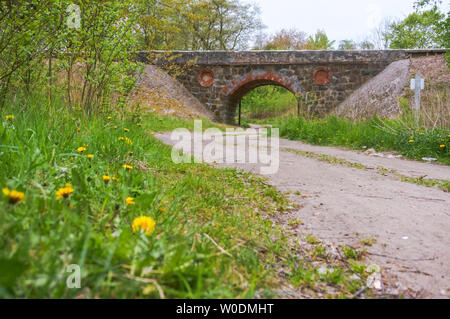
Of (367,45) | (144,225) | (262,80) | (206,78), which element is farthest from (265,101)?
(144,225)

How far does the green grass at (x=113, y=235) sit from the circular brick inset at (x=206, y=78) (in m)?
13.9

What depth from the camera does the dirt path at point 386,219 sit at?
5.20ft

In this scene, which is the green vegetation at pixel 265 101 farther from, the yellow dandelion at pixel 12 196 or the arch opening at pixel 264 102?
the yellow dandelion at pixel 12 196

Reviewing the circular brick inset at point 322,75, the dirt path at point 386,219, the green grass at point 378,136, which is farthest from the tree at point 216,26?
the dirt path at point 386,219

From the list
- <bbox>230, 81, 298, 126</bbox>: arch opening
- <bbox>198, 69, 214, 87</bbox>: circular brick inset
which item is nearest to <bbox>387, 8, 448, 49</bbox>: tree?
<bbox>230, 81, 298, 126</bbox>: arch opening

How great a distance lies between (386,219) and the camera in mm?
2268

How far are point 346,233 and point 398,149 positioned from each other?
540cm

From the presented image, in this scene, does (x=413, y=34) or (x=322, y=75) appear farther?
(x=413, y=34)

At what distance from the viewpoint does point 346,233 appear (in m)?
2.06

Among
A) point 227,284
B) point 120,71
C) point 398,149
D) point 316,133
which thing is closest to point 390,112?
point 316,133

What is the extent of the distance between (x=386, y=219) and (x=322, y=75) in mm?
13574

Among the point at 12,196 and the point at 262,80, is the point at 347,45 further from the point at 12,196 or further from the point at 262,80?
the point at 12,196

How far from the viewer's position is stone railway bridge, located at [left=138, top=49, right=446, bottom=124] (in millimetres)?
14297

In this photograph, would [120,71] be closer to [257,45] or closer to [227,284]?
[227,284]
